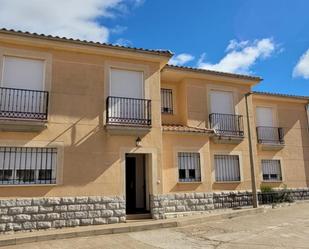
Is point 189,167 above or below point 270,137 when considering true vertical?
below

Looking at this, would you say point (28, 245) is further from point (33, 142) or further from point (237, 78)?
point (237, 78)

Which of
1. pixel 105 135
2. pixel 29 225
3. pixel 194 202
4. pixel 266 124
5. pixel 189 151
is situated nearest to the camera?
pixel 29 225

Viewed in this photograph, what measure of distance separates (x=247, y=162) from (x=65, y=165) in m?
9.62

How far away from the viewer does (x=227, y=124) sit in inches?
650

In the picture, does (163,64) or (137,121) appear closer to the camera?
(137,121)

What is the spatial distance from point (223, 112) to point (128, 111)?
6021 mm

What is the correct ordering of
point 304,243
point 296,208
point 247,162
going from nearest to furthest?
point 304,243, point 296,208, point 247,162

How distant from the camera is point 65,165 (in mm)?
11609

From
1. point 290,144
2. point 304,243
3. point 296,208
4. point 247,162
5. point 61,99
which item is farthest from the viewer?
point 290,144

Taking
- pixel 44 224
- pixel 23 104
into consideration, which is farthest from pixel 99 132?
pixel 44 224

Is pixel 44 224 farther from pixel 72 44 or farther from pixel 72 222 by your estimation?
pixel 72 44

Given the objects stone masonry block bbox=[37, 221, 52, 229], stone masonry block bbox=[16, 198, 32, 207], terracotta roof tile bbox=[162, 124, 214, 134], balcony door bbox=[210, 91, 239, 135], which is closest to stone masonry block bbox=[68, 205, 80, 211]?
stone masonry block bbox=[37, 221, 52, 229]

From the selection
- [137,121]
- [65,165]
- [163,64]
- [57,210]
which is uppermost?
[163,64]

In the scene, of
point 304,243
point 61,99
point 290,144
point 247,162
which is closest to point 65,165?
point 61,99
